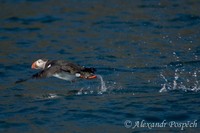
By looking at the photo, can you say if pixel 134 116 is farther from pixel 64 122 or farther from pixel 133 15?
pixel 133 15

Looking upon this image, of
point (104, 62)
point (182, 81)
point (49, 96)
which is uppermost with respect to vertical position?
point (104, 62)

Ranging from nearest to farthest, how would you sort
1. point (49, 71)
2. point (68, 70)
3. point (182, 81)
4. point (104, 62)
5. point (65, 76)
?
1. point (49, 71)
2. point (68, 70)
3. point (65, 76)
4. point (182, 81)
5. point (104, 62)

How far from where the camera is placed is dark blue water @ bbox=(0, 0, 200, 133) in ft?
26.9

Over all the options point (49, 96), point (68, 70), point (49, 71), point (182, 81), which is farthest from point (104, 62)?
point (49, 71)

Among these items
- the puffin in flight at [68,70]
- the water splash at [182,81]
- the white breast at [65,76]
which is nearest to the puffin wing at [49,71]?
the puffin in flight at [68,70]

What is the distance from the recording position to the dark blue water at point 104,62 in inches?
323

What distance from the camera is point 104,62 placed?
11266 mm

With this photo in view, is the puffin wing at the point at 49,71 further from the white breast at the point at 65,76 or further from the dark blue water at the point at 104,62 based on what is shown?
the dark blue water at the point at 104,62

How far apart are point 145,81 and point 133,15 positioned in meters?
5.46

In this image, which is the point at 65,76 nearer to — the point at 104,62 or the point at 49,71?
A: the point at 49,71

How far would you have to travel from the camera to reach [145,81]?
384 inches

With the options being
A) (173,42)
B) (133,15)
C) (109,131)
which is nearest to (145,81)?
(109,131)

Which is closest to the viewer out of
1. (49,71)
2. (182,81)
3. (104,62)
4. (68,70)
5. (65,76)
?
(49,71)

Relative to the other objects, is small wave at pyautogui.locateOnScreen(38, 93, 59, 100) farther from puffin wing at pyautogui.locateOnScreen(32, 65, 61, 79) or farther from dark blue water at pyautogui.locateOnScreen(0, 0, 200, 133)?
puffin wing at pyautogui.locateOnScreen(32, 65, 61, 79)
